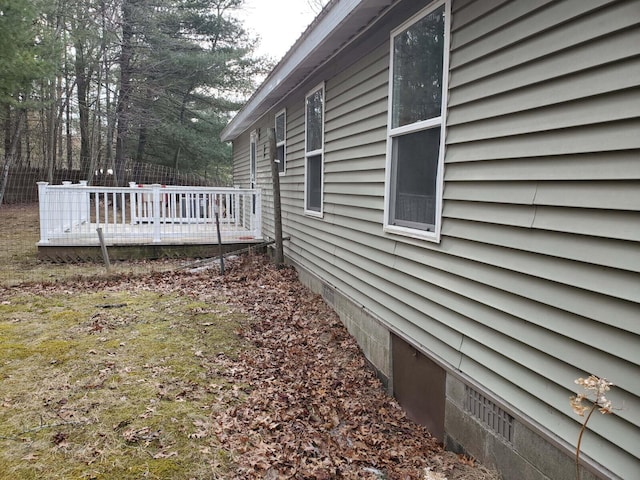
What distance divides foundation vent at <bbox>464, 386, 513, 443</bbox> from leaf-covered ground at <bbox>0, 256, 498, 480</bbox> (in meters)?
0.27

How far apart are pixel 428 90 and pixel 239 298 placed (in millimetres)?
3760

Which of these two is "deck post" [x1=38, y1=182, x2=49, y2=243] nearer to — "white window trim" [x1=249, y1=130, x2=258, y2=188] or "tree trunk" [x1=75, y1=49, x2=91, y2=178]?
"white window trim" [x1=249, y1=130, x2=258, y2=188]

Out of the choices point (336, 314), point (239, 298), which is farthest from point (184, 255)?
point (336, 314)

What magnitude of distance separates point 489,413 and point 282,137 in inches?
247

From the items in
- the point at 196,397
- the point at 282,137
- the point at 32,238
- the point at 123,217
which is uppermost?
the point at 282,137

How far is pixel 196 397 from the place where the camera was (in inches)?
128

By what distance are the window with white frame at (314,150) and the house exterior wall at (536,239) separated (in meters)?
2.26

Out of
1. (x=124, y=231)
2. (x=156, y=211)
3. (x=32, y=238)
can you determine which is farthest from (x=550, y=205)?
(x=32, y=238)

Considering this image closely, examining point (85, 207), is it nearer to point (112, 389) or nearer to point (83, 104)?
point (112, 389)

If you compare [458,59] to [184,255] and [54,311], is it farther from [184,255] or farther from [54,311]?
[184,255]

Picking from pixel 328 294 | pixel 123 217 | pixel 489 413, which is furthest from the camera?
pixel 123 217

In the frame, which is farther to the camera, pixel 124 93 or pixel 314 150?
pixel 124 93

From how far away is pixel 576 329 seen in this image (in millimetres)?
1884

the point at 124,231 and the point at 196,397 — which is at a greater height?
the point at 124,231
